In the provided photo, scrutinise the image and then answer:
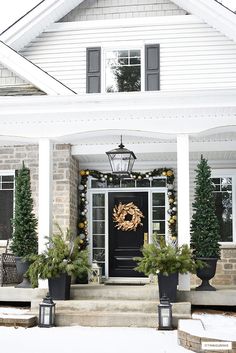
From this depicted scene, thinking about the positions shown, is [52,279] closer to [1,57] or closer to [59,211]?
[59,211]

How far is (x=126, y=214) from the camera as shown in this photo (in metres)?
11.9

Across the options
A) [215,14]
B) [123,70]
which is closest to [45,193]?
[123,70]

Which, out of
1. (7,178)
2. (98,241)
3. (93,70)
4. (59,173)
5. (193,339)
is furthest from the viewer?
(93,70)

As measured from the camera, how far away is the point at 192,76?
11977 millimetres

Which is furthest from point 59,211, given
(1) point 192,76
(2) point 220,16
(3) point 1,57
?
(2) point 220,16

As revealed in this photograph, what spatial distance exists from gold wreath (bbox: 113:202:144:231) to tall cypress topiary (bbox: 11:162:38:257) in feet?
9.39

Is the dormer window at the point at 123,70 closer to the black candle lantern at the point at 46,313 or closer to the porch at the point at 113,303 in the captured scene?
the porch at the point at 113,303

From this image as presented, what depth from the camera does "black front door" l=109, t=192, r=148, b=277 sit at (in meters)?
11.8

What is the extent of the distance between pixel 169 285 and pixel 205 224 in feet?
4.21

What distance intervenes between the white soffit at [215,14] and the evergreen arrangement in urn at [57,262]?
20.4 feet

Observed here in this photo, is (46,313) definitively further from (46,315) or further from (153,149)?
(153,149)

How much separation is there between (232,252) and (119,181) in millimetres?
2926

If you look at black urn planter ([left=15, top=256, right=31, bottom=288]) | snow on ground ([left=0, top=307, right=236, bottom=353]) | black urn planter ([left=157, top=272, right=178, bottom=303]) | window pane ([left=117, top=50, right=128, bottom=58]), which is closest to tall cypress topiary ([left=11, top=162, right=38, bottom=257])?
black urn planter ([left=15, top=256, right=31, bottom=288])

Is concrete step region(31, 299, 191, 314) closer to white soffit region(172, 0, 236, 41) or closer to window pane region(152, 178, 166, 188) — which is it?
window pane region(152, 178, 166, 188)
